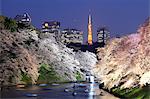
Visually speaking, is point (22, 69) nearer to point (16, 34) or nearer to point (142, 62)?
point (16, 34)

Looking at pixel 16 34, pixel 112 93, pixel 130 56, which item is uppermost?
pixel 16 34

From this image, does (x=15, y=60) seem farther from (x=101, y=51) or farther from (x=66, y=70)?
(x=66, y=70)

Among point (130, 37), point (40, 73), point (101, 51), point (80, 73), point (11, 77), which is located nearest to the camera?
point (130, 37)

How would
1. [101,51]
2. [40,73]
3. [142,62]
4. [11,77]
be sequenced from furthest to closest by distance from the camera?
[40,73], [101,51], [11,77], [142,62]

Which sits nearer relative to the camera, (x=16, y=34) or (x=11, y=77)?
(x=11, y=77)

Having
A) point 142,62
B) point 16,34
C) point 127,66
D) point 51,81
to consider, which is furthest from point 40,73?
point 142,62

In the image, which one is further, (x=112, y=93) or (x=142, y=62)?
(x=112, y=93)

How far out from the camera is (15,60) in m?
27.1

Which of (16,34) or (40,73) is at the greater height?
(16,34)

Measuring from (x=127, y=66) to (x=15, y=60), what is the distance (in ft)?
29.8

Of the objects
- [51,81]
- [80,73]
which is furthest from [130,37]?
[80,73]

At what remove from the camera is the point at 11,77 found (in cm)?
2684

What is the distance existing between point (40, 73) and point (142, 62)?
17484 mm

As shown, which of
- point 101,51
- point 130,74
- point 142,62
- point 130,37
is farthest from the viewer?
point 101,51
